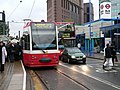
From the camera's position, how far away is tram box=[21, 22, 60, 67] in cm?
1966

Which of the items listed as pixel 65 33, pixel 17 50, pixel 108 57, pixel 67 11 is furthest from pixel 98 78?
pixel 67 11

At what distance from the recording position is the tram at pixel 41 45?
19656 mm

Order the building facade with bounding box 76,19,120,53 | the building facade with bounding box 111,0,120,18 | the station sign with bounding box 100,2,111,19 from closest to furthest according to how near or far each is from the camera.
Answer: the building facade with bounding box 76,19,120,53
the station sign with bounding box 100,2,111,19
the building facade with bounding box 111,0,120,18

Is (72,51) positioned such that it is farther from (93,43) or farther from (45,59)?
(93,43)

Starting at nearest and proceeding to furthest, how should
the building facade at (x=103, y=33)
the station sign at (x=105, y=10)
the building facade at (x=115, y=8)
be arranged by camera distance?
the building facade at (x=103, y=33), the station sign at (x=105, y=10), the building facade at (x=115, y=8)

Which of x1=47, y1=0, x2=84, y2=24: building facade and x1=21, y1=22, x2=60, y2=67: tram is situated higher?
x1=47, y1=0, x2=84, y2=24: building facade

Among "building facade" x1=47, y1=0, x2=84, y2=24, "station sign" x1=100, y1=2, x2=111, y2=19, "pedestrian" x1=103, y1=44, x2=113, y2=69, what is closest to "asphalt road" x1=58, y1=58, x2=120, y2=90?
"pedestrian" x1=103, y1=44, x2=113, y2=69

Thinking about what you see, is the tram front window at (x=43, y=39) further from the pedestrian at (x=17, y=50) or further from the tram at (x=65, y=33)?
the tram at (x=65, y=33)

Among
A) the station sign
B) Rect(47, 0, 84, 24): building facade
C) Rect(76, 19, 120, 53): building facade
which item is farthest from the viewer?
Rect(47, 0, 84, 24): building facade

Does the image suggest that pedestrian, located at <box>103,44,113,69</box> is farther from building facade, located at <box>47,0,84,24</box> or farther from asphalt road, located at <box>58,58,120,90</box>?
building facade, located at <box>47,0,84,24</box>

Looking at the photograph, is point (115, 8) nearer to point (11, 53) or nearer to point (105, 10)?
point (105, 10)

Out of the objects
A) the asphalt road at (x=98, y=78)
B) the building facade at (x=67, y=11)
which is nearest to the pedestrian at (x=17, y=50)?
the asphalt road at (x=98, y=78)

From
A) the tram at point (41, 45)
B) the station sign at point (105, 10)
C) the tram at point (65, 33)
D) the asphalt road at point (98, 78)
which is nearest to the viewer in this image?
the asphalt road at point (98, 78)

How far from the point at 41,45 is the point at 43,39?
0.46 meters
